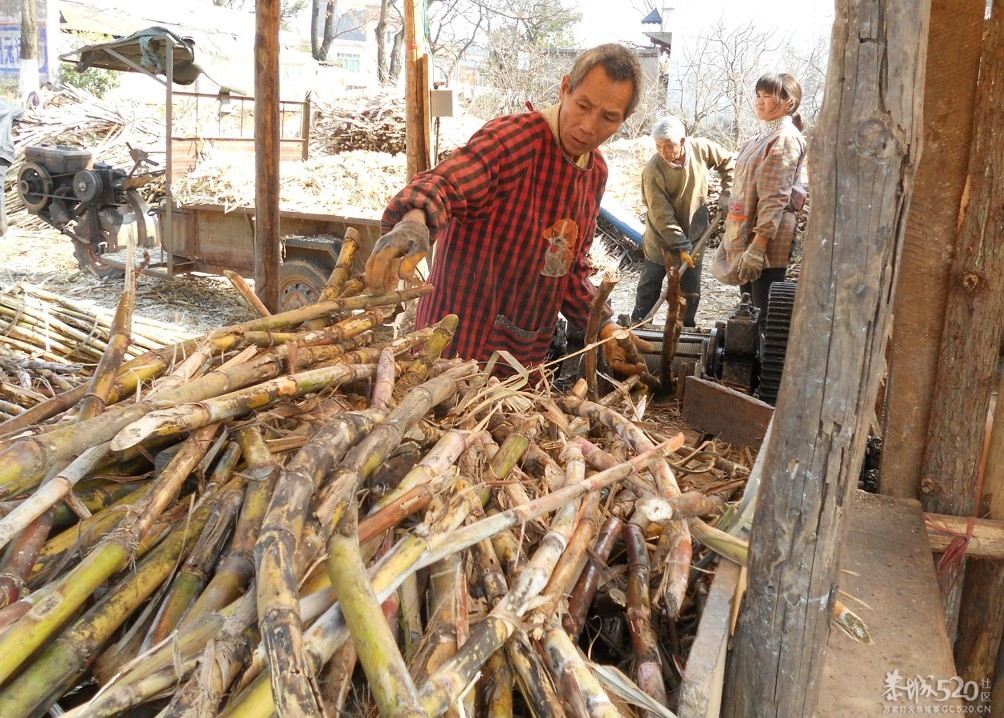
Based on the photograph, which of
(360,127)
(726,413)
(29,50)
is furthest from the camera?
(29,50)

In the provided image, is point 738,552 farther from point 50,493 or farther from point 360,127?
point 360,127

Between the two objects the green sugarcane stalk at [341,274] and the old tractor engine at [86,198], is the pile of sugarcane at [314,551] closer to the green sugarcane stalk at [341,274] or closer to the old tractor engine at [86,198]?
the green sugarcane stalk at [341,274]

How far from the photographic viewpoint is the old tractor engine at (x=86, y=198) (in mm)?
9508

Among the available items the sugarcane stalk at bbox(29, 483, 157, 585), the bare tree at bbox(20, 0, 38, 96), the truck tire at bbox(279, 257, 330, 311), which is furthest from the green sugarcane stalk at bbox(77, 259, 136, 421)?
the bare tree at bbox(20, 0, 38, 96)

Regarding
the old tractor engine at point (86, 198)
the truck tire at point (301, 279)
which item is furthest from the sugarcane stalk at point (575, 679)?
the old tractor engine at point (86, 198)

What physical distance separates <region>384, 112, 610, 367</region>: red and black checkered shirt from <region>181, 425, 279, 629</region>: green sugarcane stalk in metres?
1.40

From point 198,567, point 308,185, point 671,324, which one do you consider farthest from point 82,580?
point 308,185

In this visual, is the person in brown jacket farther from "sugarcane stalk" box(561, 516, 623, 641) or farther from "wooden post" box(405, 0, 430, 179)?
"sugarcane stalk" box(561, 516, 623, 641)

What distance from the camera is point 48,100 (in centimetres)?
1647

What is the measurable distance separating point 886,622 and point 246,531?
1688 millimetres

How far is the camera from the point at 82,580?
1.39m

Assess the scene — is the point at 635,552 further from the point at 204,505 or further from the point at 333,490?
the point at 204,505

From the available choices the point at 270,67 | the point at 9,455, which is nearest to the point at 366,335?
the point at 9,455

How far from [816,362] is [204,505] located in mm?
1243
